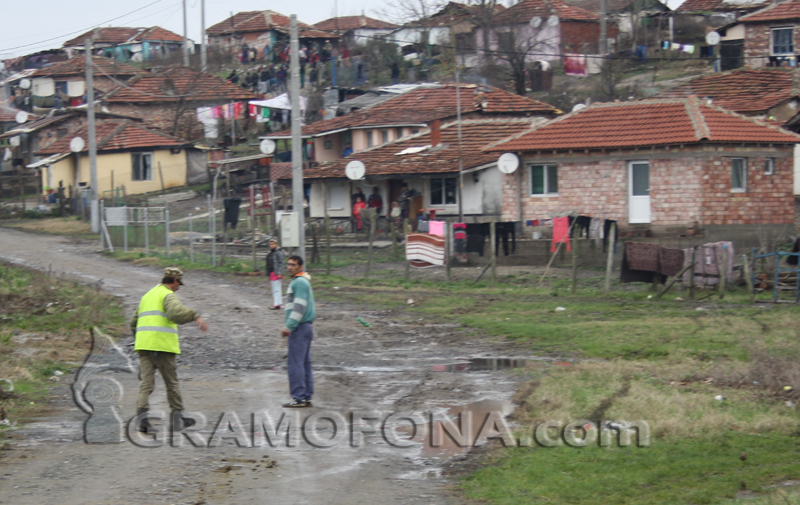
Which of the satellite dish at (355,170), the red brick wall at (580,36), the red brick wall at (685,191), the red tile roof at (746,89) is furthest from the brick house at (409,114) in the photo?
the red brick wall at (580,36)

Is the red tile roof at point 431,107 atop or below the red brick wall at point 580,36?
below

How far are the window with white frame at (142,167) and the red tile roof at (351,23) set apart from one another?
35313mm

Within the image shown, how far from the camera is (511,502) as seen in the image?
291 inches

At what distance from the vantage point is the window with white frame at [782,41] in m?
44.5

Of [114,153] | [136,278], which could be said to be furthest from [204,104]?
[136,278]

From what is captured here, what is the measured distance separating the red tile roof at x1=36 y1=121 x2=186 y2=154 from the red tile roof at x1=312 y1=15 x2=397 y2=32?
33.9 meters

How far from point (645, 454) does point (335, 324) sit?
984 centimetres

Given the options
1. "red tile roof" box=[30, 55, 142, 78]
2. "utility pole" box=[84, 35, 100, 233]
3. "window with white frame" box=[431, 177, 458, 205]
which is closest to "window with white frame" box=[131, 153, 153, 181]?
"utility pole" box=[84, 35, 100, 233]

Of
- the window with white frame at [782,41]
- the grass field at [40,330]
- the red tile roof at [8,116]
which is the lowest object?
the grass field at [40,330]

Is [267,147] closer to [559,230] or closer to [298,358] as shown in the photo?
[559,230]

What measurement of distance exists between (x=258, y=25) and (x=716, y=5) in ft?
114

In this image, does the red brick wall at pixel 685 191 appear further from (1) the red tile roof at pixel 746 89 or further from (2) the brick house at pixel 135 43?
(2) the brick house at pixel 135 43

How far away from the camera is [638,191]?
93.4 ft

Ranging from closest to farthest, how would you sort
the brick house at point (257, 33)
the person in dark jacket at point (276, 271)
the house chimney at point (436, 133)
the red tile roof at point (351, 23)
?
the person in dark jacket at point (276, 271) → the house chimney at point (436, 133) → the brick house at point (257, 33) → the red tile roof at point (351, 23)
